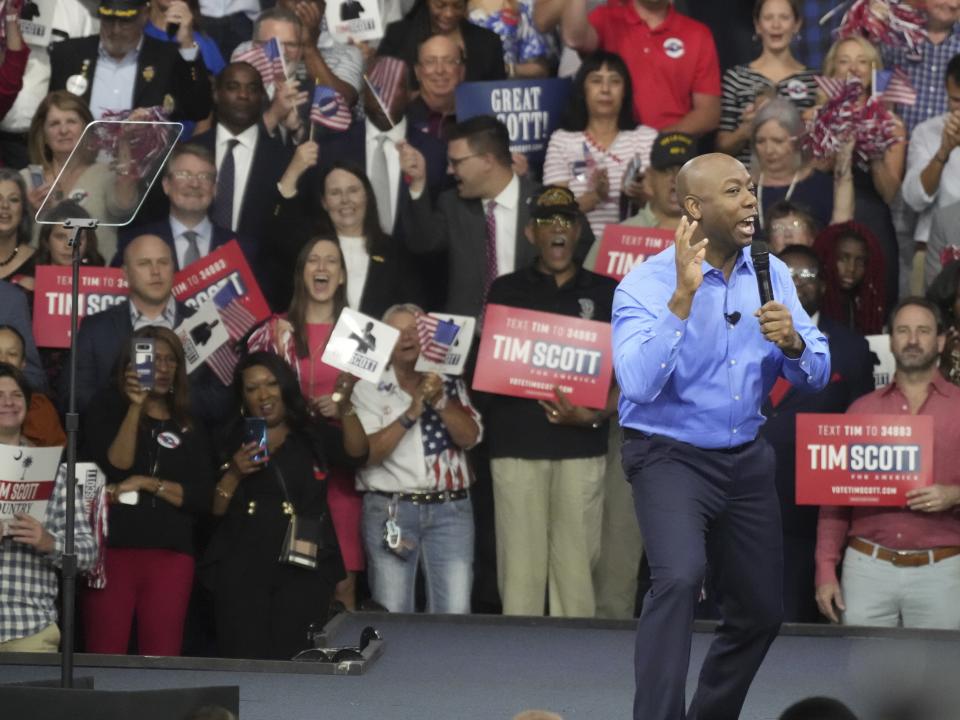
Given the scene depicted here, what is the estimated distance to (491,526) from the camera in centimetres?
816

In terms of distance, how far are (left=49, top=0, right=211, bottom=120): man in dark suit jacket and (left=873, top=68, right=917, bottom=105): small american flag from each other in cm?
321

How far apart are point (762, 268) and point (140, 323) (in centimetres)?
371

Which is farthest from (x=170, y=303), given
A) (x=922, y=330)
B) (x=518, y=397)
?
(x=922, y=330)

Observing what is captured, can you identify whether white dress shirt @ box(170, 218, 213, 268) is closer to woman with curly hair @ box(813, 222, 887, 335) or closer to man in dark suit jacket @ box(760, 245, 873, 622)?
man in dark suit jacket @ box(760, 245, 873, 622)

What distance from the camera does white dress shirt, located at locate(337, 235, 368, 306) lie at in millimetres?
8102

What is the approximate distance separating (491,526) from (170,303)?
69.1 inches

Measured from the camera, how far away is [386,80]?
8.56 meters

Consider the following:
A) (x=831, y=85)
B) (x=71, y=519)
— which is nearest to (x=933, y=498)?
(x=831, y=85)

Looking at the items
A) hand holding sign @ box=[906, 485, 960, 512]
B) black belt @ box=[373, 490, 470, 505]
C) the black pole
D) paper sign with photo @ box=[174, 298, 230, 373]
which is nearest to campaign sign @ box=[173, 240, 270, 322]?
paper sign with photo @ box=[174, 298, 230, 373]

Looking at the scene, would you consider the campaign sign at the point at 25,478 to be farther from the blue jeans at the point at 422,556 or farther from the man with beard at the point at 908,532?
the man with beard at the point at 908,532

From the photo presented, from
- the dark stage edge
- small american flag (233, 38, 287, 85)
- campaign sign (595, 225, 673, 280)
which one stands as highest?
small american flag (233, 38, 287, 85)

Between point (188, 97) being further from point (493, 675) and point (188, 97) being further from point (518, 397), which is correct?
point (493, 675)

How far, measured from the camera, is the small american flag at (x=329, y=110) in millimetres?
8562

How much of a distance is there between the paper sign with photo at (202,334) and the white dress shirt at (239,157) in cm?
86
